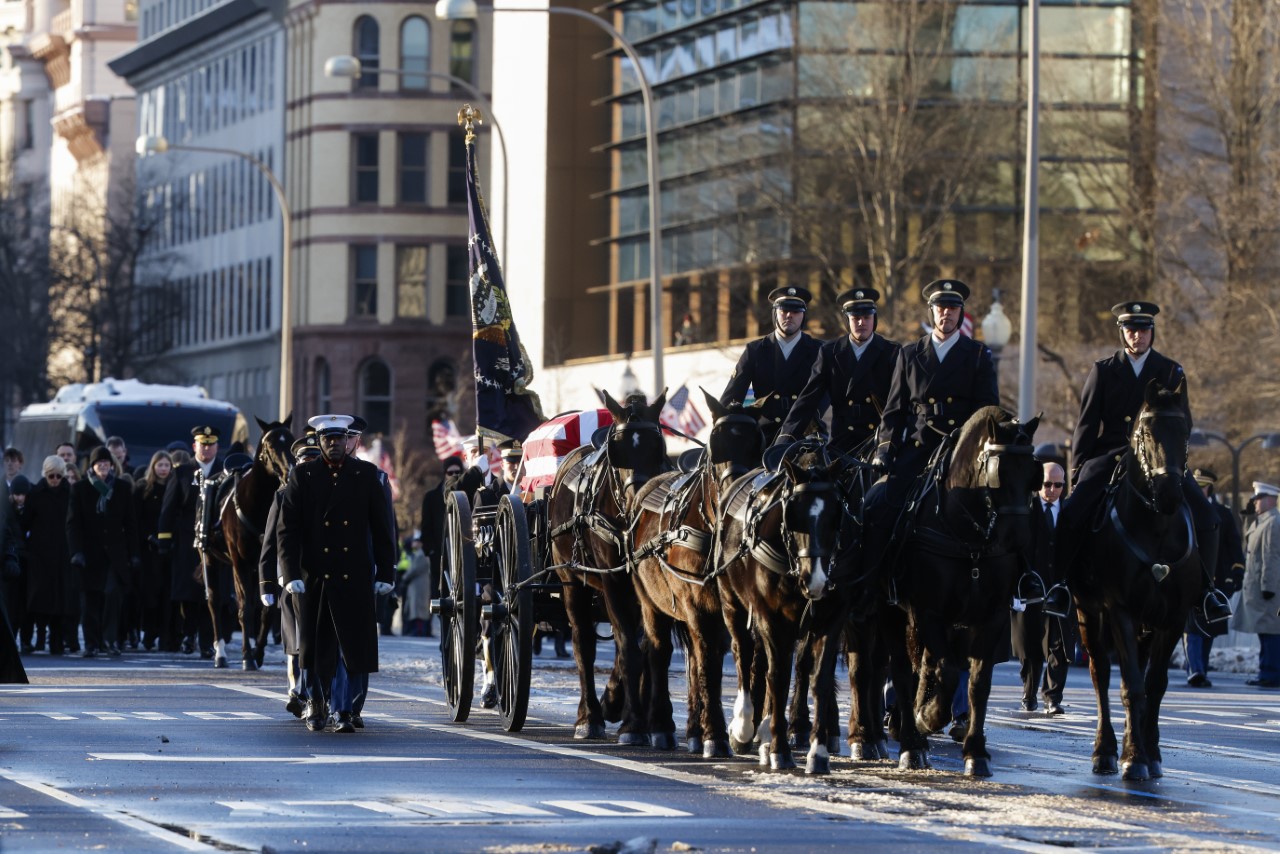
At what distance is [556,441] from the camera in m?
20.9

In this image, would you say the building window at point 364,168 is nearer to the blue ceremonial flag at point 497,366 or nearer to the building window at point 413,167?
the building window at point 413,167

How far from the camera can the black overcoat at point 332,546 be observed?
1956 centimetres

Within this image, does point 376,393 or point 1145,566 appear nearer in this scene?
point 1145,566

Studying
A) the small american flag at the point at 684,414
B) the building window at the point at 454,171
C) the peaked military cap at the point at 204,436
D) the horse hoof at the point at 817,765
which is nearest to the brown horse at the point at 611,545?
the horse hoof at the point at 817,765

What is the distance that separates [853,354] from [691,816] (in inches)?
187

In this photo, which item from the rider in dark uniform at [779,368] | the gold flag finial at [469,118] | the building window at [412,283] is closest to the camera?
the rider in dark uniform at [779,368]

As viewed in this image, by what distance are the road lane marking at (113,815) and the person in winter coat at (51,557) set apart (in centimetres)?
1615

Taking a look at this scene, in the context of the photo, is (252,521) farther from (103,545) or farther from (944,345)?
(944,345)

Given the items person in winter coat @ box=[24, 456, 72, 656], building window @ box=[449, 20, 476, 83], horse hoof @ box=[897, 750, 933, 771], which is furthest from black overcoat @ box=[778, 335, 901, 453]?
building window @ box=[449, 20, 476, 83]

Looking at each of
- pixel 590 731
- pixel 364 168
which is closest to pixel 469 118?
pixel 590 731

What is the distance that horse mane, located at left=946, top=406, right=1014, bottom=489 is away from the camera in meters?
16.3

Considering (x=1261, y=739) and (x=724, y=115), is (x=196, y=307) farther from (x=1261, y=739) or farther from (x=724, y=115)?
(x=1261, y=739)

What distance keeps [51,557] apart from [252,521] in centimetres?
829

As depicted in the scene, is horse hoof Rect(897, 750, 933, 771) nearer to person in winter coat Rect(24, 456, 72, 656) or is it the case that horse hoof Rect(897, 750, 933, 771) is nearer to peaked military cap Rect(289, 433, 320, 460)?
peaked military cap Rect(289, 433, 320, 460)
